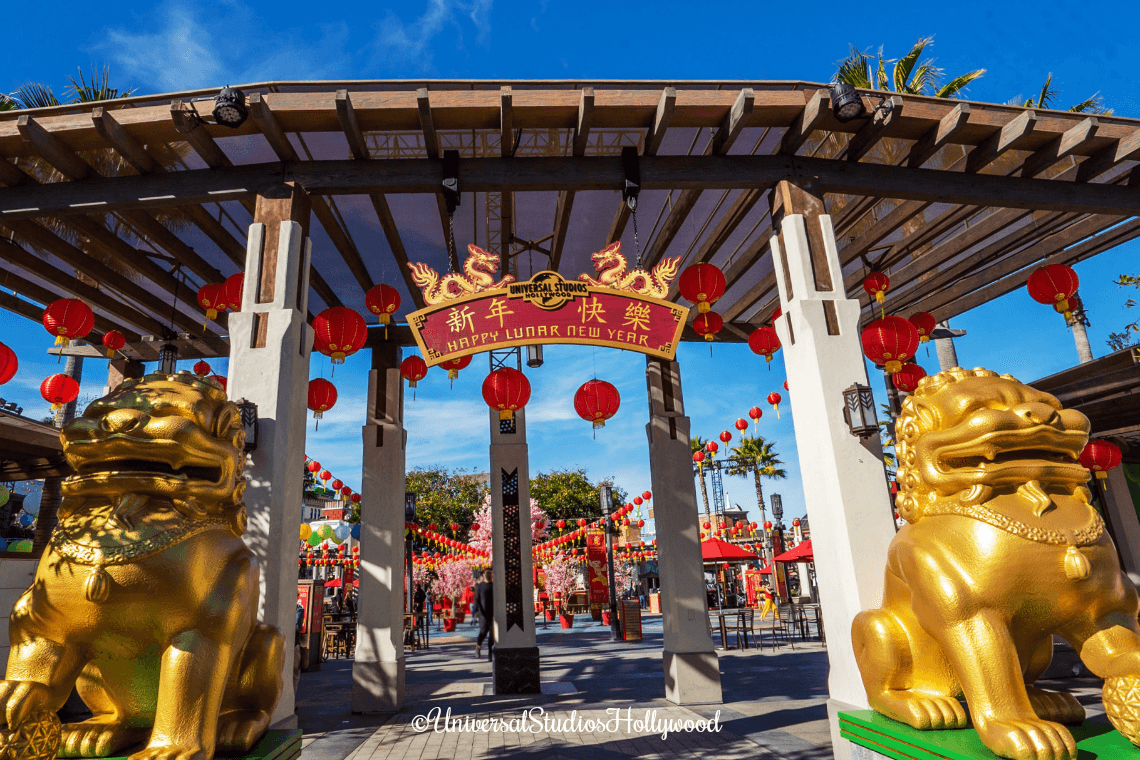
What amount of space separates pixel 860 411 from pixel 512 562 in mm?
5591

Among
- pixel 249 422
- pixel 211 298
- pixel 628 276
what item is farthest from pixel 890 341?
pixel 211 298

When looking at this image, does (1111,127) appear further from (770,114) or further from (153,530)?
(153,530)

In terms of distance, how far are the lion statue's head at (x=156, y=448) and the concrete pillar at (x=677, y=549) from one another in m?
5.68

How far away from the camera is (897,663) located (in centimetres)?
291

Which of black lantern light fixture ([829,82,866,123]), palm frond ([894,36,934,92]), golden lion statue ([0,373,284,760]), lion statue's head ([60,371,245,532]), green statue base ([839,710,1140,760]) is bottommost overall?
green statue base ([839,710,1140,760])

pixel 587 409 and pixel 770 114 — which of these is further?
pixel 587 409

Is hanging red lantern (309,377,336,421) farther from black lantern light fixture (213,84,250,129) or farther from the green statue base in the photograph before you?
the green statue base

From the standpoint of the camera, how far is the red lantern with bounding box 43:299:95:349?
6000 mm

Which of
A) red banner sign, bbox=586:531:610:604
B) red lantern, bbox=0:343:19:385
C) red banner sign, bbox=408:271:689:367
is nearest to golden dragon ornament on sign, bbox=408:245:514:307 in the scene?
red banner sign, bbox=408:271:689:367

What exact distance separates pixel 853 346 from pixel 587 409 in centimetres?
284

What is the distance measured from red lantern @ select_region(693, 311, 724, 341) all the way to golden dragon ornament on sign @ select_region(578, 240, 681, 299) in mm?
1366

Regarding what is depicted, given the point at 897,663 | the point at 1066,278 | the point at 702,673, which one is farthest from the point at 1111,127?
the point at 702,673

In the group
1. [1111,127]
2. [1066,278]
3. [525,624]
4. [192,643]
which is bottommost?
[525,624]

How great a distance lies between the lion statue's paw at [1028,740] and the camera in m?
2.29
